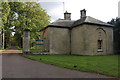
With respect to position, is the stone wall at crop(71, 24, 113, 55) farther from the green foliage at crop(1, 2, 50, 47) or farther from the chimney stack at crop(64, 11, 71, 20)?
the green foliage at crop(1, 2, 50, 47)

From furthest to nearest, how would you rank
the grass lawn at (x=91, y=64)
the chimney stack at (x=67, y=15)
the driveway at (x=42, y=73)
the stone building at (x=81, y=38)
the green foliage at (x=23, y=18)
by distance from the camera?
the green foliage at (x=23, y=18), the chimney stack at (x=67, y=15), the stone building at (x=81, y=38), the grass lawn at (x=91, y=64), the driveway at (x=42, y=73)

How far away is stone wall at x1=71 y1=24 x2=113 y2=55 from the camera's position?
17.8 meters

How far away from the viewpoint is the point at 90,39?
18.0m

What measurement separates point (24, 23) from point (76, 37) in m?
14.9

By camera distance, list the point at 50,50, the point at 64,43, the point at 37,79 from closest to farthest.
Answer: the point at 37,79 → the point at 50,50 → the point at 64,43

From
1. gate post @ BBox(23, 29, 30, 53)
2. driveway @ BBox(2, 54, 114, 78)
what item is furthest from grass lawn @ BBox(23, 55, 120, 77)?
gate post @ BBox(23, 29, 30, 53)

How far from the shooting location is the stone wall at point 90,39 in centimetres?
1775

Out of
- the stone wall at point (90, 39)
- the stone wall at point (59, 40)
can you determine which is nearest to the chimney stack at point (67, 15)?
the stone wall at point (59, 40)

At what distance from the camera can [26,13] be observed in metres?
29.6

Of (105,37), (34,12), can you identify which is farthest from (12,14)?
(105,37)

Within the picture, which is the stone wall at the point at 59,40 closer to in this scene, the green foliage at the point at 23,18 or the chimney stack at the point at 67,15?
the chimney stack at the point at 67,15

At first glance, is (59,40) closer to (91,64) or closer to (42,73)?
(91,64)

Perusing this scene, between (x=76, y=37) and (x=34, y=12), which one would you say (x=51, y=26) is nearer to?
(x=76, y=37)

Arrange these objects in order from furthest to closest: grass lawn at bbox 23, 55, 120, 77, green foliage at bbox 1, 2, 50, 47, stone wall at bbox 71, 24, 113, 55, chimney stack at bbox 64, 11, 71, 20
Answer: green foliage at bbox 1, 2, 50, 47 → chimney stack at bbox 64, 11, 71, 20 → stone wall at bbox 71, 24, 113, 55 → grass lawn at bbox 23, 55, 120, 77
